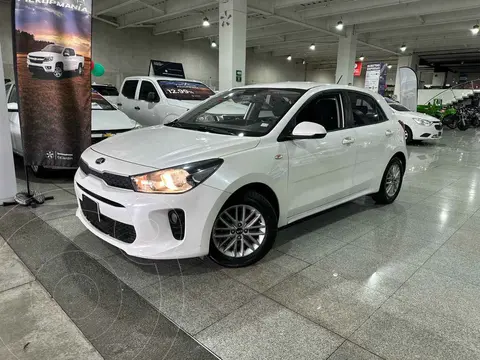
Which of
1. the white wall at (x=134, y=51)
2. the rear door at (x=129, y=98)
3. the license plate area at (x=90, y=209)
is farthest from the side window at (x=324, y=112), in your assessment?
the white wall at (x=134, y=51)

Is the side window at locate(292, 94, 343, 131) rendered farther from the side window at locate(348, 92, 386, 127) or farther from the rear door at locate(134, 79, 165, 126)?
the rear door at locate(134, 79, 165, 126)

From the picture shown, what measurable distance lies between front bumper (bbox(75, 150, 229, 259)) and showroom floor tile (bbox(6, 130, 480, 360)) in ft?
1.10

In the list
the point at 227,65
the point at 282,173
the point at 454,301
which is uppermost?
the point at 227,65

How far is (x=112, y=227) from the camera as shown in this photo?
2559 millimetres

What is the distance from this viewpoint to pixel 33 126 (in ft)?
13.1

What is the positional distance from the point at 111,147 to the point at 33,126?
5.75ft

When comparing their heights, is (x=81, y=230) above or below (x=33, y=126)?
below

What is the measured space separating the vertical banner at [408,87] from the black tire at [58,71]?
12.7 metres

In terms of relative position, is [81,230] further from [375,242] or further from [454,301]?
[454,301]

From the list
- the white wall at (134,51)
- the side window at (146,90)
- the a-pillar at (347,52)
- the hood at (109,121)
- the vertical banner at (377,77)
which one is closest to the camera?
the hood at (109,121)

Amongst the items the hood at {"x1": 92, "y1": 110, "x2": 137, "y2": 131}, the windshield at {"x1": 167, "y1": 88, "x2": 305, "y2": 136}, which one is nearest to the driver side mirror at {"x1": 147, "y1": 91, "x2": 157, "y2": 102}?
the hood at {"x1": 92, "y1": 110, "x2": 137, "y2": 131}

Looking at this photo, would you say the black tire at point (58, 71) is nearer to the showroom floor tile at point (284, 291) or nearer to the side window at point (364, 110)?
the showroom floor tile at point (284, 291)

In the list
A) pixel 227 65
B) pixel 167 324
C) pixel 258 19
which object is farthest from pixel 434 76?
pixel 167 324

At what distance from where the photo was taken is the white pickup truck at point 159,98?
7.03 metres
